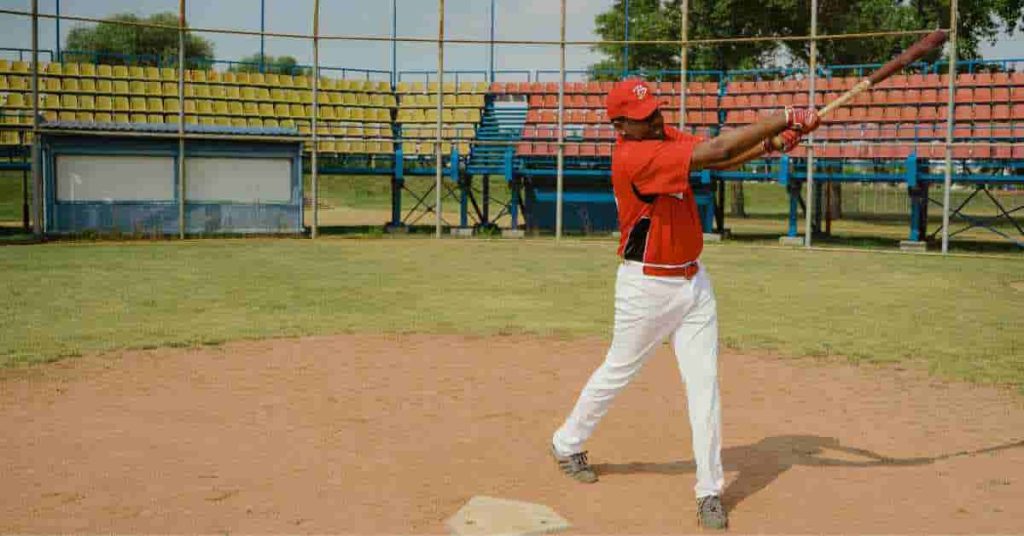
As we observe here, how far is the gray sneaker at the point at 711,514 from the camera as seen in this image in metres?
5.27

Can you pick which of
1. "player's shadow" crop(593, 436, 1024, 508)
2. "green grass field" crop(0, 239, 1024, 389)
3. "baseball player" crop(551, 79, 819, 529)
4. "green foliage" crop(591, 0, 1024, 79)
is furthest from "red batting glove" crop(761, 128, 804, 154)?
"green foliage" crop(591, 0, 1024, 79)

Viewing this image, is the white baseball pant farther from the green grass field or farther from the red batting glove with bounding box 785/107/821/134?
the green grass field

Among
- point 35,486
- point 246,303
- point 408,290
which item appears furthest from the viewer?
point 408,290

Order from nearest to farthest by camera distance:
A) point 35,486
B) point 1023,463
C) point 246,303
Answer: point 35,486, point 1023,463, point 246,303

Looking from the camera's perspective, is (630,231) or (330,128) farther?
(330,128)

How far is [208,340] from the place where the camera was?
11.2 m

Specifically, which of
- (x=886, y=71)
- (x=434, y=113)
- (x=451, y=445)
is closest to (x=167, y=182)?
(x=434, y=113)

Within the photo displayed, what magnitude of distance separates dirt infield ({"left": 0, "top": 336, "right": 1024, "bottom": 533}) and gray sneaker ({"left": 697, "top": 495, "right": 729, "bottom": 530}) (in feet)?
0.22

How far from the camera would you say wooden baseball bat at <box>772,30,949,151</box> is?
5.75 m

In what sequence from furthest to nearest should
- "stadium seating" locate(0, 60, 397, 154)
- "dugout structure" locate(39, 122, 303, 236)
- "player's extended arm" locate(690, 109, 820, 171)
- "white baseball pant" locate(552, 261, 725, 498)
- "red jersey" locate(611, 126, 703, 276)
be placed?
"stadium seating" locate(0, 60, 397, 154), "dugout structure" locate(39, 122, 303, 236), "white baseball pant" locate(552, 261, 725, 498), "red jersey" locate(611, 126, 703, 276), "player's extended arm" locate(690, 109, 820, 171)

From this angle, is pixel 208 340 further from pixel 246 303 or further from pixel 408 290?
pixel 408 290

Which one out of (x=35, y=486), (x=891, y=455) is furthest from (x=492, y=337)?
(x=35, y=486)

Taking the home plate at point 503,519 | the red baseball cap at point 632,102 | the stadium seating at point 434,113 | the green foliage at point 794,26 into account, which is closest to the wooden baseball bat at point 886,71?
the red baseball cap at point 632,102

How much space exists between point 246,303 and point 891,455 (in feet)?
32.0
